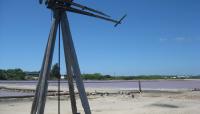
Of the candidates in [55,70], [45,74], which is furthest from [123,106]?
[45,74]

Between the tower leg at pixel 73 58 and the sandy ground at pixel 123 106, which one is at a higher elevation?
the tower leg at pixel 73 58

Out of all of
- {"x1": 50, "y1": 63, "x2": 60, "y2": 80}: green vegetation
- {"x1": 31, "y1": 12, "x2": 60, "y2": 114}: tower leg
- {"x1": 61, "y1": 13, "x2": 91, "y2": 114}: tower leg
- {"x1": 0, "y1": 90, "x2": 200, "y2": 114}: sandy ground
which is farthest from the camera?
{"x1": 0, "y1": 90, "x2": 200, "y2": 114}: sandy ground

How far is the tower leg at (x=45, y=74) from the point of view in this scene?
8797mm

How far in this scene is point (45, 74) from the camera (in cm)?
884

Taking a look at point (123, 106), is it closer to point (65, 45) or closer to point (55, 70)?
point (55, 70)

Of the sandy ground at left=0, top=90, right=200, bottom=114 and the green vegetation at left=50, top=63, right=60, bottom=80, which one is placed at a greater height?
the green vegetation at left=50, top=63, right=60, bottom=80

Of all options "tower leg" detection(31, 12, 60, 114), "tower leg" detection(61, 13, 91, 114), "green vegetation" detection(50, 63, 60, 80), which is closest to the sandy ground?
"green vegetation" detection(50, 63, 60, 80)

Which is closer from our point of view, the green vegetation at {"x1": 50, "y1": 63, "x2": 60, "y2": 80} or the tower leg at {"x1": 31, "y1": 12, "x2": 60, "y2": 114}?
the tower leg at {"x1": 31, "y1": 12, "x2": 60, "y2": 114}

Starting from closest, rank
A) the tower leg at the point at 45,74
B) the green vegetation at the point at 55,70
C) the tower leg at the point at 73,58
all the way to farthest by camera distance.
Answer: the tower leg at the point at 45,74 → the tower leg at the point at 73,58 → the green vegetation at the point at 55,70

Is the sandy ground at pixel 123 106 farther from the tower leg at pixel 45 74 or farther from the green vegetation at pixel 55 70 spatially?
the tower leg at pixel 45 74

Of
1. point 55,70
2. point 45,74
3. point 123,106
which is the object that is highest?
point 55,70

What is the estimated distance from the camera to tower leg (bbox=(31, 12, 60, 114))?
880 cm

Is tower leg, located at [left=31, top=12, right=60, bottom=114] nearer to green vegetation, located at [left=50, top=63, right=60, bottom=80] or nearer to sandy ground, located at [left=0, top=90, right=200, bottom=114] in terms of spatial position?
green vegetation, located at [left=50, top=63, right=60, bottom=80]

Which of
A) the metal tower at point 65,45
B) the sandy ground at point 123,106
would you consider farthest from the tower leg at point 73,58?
the sandy ground at point 123,106
